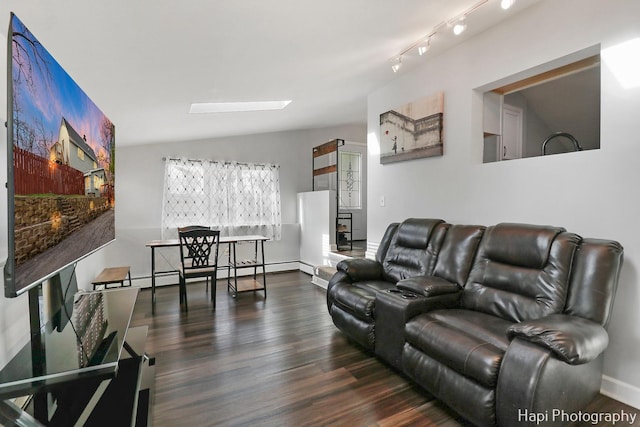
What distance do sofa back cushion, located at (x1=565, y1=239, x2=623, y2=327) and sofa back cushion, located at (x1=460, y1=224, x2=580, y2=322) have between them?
48 millimetres

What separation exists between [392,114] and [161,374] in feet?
11.3

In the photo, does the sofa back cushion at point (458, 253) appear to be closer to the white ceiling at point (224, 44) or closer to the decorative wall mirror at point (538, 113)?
the decorative wall mirror at point (538, 113)

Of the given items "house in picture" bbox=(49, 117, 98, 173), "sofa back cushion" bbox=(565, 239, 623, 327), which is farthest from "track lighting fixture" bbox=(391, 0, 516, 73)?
"house in picture" bbox=(49, 117, 98, 173)

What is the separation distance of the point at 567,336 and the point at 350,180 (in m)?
5.00

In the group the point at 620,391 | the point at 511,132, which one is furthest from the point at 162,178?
the point at 620,391

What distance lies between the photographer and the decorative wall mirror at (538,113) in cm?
301

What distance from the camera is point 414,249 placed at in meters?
2.93

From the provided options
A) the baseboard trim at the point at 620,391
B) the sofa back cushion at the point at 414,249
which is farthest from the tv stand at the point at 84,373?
the baseboard trim at the point at 620,391

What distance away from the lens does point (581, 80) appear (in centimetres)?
321

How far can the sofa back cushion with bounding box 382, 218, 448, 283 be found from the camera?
2.77 m

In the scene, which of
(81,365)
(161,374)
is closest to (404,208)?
(161,374)

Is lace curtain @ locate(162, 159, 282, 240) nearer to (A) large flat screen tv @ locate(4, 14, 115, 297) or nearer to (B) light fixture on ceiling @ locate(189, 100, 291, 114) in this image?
(B) light fixture on ceiling @ locate(189, 100, 291, 114)

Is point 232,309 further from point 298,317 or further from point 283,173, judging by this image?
point 283,173

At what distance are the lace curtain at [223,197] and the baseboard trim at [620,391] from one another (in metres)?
4.58
